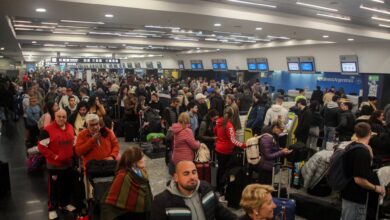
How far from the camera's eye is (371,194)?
393cm

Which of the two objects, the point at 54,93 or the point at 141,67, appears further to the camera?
the point at 141,67

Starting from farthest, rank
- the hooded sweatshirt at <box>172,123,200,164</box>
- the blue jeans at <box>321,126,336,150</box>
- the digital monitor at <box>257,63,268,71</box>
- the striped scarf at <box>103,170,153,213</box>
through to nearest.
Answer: the digital monitor at <box>257,63,268,71</box> → the blue jeans at <box>321,126,336,150</box> → the hooded sweatshirt at <box>172,123,200,164</box> → the striped scarf at <box>103,170,153,213</box>

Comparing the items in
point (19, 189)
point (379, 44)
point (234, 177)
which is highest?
point (379, 44)

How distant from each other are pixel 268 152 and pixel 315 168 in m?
1.46

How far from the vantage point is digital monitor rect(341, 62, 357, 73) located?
45.6ft

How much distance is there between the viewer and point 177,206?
2.38 m

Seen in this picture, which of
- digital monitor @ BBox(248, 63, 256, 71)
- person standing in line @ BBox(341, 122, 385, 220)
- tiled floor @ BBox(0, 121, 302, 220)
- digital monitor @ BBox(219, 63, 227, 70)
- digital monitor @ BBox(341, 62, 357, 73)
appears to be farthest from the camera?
digital monitor @ BBox(219, 63, 227, 70)

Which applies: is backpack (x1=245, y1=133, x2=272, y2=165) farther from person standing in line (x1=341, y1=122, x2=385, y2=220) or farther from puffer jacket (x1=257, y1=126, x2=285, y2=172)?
person standing in line (x1=341, y1=122, x2=385, y2=220)

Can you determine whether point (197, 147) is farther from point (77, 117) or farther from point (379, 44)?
point (379, 44)

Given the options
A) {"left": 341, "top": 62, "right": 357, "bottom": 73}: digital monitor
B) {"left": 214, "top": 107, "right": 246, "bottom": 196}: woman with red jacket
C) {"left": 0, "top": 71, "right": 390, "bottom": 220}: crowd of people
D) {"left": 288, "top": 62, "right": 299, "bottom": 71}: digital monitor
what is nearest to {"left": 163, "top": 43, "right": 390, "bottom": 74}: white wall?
{"left": 341, "top": 62, "right": 357, "bottom": 73}: digital monitor

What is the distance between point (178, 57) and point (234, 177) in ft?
78.4

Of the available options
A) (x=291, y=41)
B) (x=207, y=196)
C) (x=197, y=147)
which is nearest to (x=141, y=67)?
(x=291, y=41)

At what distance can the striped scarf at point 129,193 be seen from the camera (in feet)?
10.1

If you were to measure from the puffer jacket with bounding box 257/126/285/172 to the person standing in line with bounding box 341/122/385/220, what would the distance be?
134 cm
